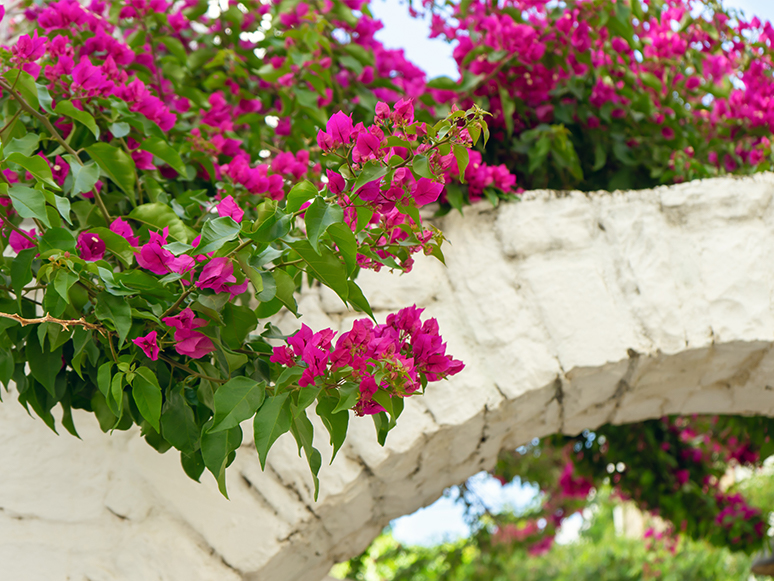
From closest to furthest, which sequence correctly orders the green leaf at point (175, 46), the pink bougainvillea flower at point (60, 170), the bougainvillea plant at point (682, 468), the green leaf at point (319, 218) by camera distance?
the green leaf at point (319, 218) < the pink bougainvillea flower at point (60, 170) < the green leaf at point (175, 46) < the bougainvillea plant at point (682, 468)

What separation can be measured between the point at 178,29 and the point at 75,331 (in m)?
0.89

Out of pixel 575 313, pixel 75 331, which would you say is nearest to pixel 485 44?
pixel 575 313

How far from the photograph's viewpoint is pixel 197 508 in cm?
101

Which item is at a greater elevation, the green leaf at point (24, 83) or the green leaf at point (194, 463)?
the green leaf at point (24, 83)

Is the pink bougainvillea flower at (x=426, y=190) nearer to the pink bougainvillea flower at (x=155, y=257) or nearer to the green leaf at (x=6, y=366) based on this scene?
the pink bougainvillea flower at (x=155, y=257)

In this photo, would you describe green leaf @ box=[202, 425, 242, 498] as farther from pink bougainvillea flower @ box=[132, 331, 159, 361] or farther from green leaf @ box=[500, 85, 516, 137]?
green leaf @ box=[500, 85, 516, 137]

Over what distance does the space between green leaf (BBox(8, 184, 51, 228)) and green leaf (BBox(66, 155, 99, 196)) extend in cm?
12

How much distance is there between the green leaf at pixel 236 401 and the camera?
0.62 meters

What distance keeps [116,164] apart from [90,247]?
163mm

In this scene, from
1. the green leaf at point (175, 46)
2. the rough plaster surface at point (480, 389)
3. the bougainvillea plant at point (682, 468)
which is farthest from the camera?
the bougainvillea plant at point (682, 468)

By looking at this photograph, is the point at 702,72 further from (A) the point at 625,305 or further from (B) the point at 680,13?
(A) the point at 625,305

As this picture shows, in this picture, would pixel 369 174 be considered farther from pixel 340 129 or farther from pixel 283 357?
pixel 283 357

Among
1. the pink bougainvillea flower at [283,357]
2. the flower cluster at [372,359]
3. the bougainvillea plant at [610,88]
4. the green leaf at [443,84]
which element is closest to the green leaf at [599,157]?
the bougainvillea plant at [610,88]

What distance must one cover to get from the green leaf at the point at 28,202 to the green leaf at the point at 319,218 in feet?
0.94
